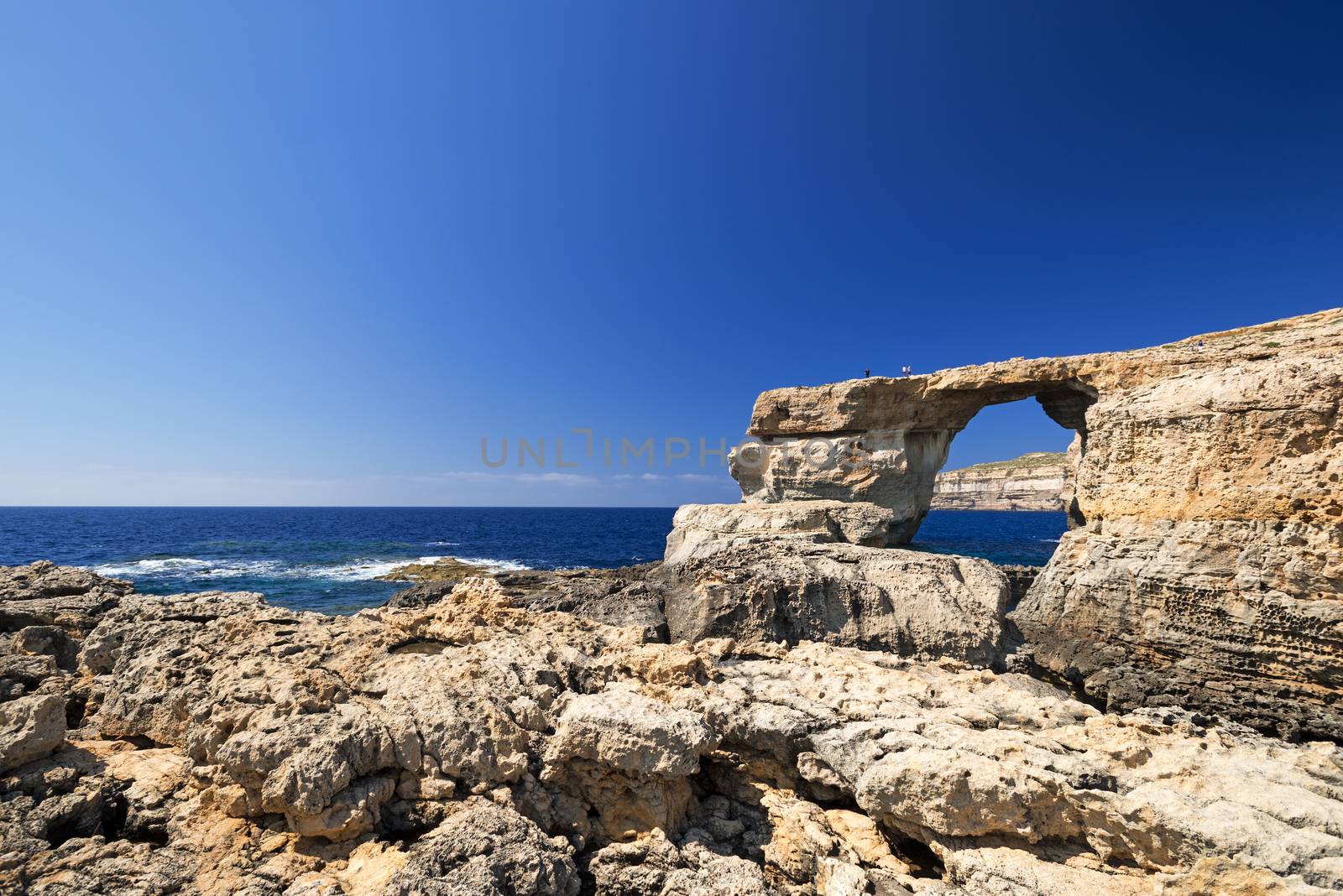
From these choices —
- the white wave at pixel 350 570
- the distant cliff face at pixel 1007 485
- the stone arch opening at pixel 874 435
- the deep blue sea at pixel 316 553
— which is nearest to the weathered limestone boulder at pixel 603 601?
the deep blue sea at pixel 316 553

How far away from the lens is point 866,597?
350 inches

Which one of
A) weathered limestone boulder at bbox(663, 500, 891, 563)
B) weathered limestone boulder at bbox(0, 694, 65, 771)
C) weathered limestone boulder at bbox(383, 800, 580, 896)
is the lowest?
weathered limestone boulder at bbox(383, 800, 580, 896)

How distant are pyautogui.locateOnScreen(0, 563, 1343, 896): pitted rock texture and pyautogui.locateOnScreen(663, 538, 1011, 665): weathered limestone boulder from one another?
1.95 metres

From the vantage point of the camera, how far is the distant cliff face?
93.3 meters

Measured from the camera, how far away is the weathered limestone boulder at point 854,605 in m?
8.64

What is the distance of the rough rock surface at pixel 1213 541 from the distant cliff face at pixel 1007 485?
94543mm

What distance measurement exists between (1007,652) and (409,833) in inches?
387

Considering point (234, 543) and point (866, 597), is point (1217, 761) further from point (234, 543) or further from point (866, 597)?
point (234, 543)

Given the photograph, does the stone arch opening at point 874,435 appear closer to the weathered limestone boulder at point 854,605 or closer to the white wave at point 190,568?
the weathered limestone boulder at point 854,605

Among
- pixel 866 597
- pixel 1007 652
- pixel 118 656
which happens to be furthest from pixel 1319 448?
pixel 118 656

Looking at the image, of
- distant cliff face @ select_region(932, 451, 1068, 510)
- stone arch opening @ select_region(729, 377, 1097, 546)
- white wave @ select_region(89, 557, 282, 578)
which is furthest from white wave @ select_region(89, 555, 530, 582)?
distant cliff face @ select_region(932, 451, 1068, 510)

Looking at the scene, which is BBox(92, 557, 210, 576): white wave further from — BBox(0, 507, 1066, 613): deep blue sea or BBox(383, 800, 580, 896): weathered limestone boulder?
BBox(383, 800, 580, 896): weathered limestone boulder

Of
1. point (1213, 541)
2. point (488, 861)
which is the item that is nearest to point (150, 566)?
point (488, 861)

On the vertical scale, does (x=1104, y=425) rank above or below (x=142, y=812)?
above
